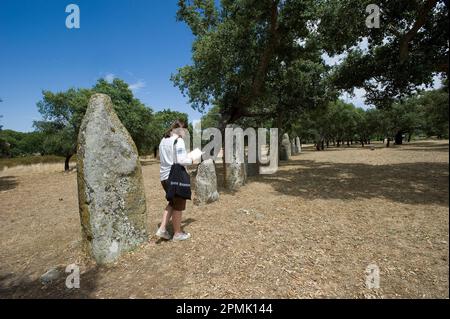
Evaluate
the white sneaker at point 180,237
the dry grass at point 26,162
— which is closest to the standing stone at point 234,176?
the white sneaker at point 180,237

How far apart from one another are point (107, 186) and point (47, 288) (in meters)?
1.82

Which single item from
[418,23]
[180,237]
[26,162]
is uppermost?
[418,23]

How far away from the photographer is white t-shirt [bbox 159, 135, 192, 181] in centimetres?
467

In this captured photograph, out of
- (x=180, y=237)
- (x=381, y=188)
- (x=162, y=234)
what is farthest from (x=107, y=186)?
(x=381, y=188)

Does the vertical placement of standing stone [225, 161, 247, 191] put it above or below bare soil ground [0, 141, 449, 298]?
above

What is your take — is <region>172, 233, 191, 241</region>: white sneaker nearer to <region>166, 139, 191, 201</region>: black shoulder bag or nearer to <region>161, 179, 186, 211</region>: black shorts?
<region>161, 179, 186, 211</region>: black shorts

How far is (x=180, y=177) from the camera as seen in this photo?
4.71 meters

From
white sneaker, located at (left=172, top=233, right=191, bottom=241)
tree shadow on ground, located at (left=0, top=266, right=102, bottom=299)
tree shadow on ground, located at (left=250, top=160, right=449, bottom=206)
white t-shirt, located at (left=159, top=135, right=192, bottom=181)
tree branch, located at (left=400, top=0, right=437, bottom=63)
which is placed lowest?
tree shadow on ground, located at (left=0, top=266, right=102, bottom=299)

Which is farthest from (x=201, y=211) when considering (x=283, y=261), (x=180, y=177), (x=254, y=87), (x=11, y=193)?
(x=11, y=193)

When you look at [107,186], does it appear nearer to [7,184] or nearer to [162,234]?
[162,234]

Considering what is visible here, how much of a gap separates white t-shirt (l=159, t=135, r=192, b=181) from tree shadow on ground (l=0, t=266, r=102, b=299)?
2.10 meters

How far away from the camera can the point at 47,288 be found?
385 cm

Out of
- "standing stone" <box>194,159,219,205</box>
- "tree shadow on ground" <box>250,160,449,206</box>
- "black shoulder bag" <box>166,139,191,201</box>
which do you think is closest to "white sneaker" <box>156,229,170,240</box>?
"black shoulder bag" <box>166,139,191,201</box>

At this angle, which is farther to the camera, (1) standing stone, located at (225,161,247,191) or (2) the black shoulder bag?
(1) standing stone, located at (225,161,247,191)
